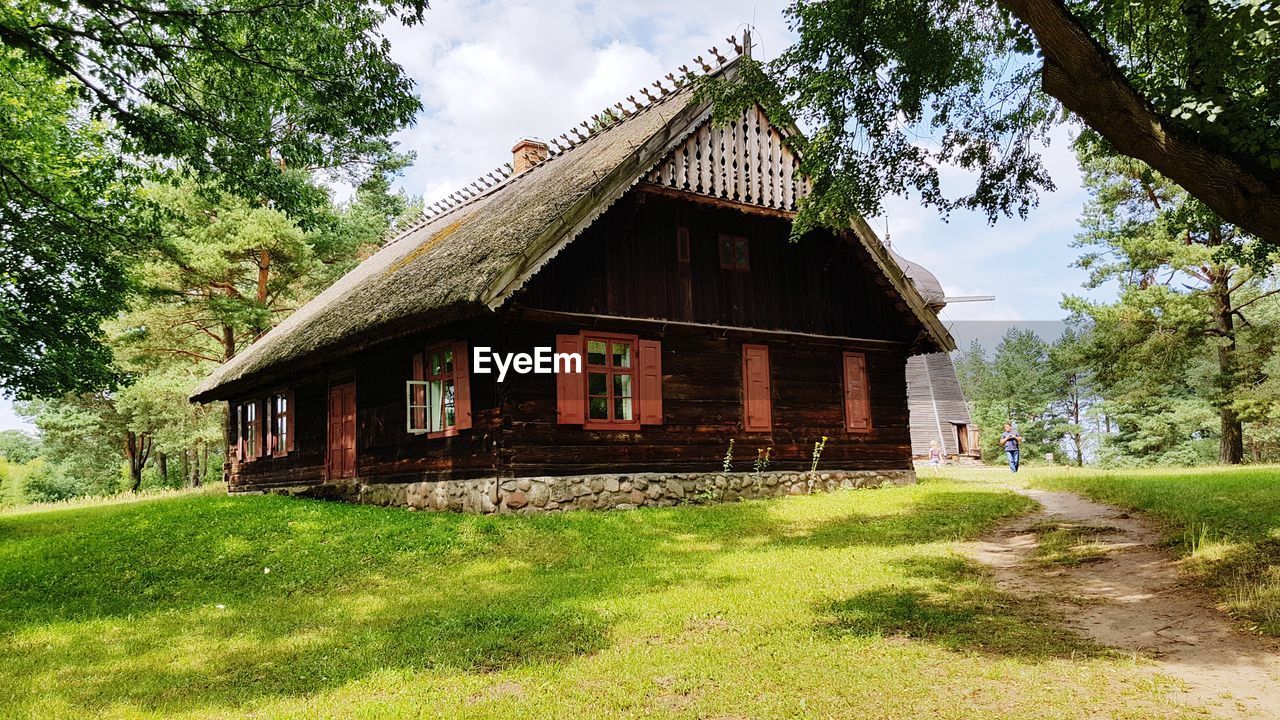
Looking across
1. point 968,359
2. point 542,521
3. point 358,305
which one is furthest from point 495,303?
point 968,359

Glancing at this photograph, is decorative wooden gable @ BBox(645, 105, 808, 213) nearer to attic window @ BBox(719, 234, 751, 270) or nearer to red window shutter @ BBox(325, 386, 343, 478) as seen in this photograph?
attic window @ BBox(719, 234, 751, 270)

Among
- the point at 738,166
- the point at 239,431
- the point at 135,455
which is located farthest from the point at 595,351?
the point at 135,455

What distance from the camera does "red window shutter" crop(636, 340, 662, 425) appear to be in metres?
14.8

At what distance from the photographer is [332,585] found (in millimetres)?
9281

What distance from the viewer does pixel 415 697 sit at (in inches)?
201

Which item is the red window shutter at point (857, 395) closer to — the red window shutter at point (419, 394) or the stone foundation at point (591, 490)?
the stone foundation at point (591, 490)

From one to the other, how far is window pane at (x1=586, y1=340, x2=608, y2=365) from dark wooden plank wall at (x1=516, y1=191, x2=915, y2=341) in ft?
1.95

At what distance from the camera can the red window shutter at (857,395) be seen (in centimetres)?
1752

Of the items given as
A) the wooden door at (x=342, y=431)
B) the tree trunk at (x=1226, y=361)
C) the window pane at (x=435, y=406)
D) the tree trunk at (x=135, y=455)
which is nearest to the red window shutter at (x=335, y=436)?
the wooden door at (x=342, y=431)

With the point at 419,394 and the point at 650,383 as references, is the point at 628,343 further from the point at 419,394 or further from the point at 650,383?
the point at 419,394

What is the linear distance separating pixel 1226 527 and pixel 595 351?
9.18 metres

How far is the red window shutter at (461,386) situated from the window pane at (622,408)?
8.19 ft

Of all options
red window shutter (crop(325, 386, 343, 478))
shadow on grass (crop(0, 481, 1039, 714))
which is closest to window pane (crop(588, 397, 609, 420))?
shadow on grass (crop(0, 481, 1039, 714))

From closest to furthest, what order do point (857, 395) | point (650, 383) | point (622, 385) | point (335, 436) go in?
point (622, 385)
point (650, 383)
point (857, 395)
point (335, 436)
